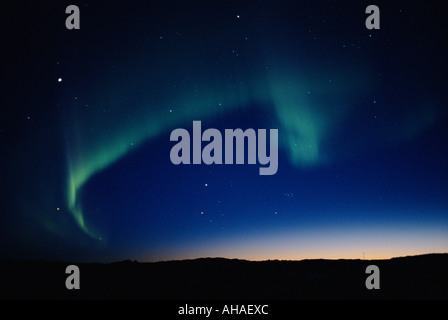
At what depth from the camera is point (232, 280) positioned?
31.2 feet

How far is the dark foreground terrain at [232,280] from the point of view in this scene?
8.25 metres

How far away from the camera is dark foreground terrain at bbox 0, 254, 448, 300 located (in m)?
8.25

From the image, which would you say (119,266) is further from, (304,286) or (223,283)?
(304,286)

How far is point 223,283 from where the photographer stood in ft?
30.3

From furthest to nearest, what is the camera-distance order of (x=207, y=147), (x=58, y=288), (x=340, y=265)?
(x=340, y=265) → (x=58, y=288) → (x=207, y=147)

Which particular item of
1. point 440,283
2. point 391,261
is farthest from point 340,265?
point 440,283
